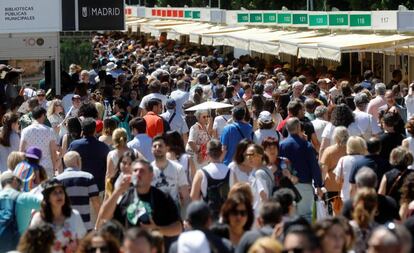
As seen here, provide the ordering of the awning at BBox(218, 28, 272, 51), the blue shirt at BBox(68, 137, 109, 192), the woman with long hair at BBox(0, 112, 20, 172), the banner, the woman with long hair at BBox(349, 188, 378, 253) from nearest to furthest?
the woman with long hair at BBox(349, 188, 378, 253)
the blue shirt at BBox(68, 137, 109, 192)
the woman with long hair at BBox(0, 112, 20, 172)
the banner
the awning at BBox(218, 28, 272, 51)

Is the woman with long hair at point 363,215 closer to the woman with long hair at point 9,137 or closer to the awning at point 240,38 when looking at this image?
the woman with long hair at point 9,137

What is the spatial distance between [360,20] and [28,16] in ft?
33.8

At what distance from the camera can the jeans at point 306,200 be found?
1310 centimetres

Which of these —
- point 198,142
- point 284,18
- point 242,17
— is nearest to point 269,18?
point 284,18

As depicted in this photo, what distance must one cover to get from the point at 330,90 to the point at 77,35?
8.39m

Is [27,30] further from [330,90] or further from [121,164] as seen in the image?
[121,164]

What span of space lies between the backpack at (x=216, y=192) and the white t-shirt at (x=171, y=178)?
0.24m

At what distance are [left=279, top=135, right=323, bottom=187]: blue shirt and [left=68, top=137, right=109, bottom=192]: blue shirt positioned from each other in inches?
81.1

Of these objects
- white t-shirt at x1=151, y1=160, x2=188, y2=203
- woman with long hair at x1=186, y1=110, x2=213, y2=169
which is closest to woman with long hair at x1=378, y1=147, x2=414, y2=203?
white t-shirt at x1=151, y1=160, x2=188, y2=203

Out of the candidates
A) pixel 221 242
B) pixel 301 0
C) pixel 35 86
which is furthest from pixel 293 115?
pixel 301 0

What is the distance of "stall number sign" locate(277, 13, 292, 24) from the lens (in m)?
40.3

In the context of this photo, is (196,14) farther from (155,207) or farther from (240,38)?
(155,207)

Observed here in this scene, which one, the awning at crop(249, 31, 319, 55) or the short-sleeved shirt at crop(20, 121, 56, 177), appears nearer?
the short-sleeved shirt at crop(20, 121, 56, 177)

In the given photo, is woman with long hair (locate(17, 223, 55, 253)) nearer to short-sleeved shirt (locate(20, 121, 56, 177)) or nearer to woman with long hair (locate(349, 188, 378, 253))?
woman with long hair (locate(349, 188, 378, 253))
